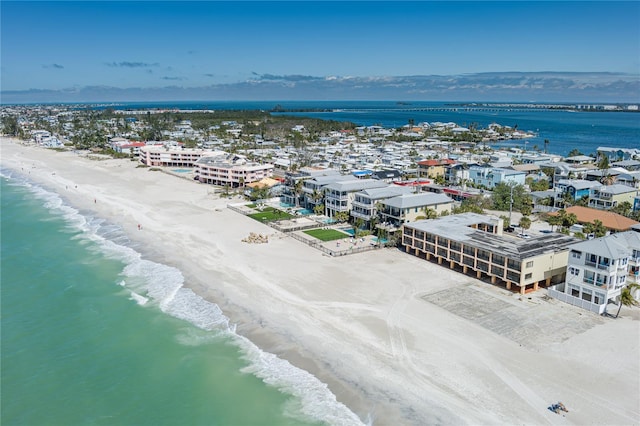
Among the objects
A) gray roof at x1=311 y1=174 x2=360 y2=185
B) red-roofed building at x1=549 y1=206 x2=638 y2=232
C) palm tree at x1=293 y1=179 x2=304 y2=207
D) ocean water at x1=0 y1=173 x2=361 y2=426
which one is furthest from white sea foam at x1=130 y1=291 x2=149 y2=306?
red-roofed building at x1=549 y1=206 x2=638 y2=232

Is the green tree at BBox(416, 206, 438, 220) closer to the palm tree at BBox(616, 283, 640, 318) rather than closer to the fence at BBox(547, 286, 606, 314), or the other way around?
the fence at BBox(547, 286, 606, 314)

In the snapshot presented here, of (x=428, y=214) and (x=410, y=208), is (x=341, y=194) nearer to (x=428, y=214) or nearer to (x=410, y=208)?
(x=410, y=208)

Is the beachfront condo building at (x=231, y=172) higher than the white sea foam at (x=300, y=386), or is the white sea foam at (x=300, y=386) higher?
the beachfront condo building at (x=231, y=172)

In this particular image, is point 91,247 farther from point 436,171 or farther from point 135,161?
point 135,161

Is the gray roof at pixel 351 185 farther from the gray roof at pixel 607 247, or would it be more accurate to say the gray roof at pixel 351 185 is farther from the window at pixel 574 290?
the window at pixel 574 290

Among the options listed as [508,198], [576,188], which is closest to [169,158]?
[508,198]

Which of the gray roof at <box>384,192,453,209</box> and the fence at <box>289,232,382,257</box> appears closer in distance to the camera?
the fence at <box>289,232,382,257</box>

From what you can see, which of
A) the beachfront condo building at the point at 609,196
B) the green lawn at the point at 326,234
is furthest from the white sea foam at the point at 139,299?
the beachfront condo building at the point at 609,196
